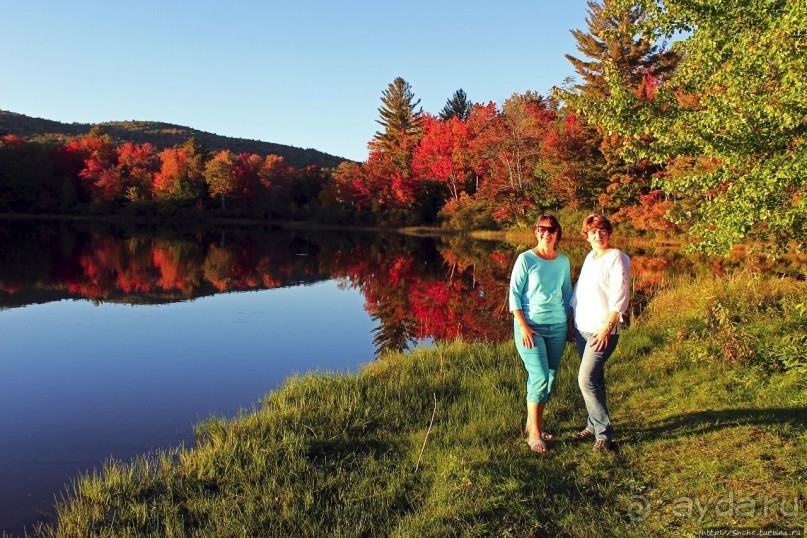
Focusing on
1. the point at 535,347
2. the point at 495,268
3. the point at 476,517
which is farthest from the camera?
the point at 495,268

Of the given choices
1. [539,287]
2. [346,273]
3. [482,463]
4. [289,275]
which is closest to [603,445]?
[482,463]

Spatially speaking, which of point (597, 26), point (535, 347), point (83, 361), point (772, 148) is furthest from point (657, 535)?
point (597, 26)

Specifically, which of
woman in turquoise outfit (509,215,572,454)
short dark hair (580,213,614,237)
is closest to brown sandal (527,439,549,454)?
woman in turquoise outfit (509,215,572,454)

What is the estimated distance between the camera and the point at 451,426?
520 cm

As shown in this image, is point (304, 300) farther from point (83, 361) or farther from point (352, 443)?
point (352, 443)

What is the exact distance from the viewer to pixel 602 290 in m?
4.41

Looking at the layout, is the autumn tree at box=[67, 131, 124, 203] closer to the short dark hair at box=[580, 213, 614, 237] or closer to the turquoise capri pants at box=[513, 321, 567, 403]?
the turquoise capri pants at box=[513, 321, 567, 403]

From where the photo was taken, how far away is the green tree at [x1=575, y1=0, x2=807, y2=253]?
544 centimetres

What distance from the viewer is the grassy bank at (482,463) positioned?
3.58m

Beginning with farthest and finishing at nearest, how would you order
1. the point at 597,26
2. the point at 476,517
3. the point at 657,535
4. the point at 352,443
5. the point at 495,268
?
the point at 597,26 < the point at 495,268 < the point at 352,443 < the point at 476,517 < the point at 657,535

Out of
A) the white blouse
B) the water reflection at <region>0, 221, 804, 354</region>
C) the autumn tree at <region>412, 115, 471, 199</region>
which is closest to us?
the white blouse

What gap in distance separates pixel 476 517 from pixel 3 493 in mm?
4103

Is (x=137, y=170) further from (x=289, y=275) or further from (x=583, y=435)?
(x=583, y=435)

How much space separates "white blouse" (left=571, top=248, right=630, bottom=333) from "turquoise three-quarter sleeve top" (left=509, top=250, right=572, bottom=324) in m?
0.16
